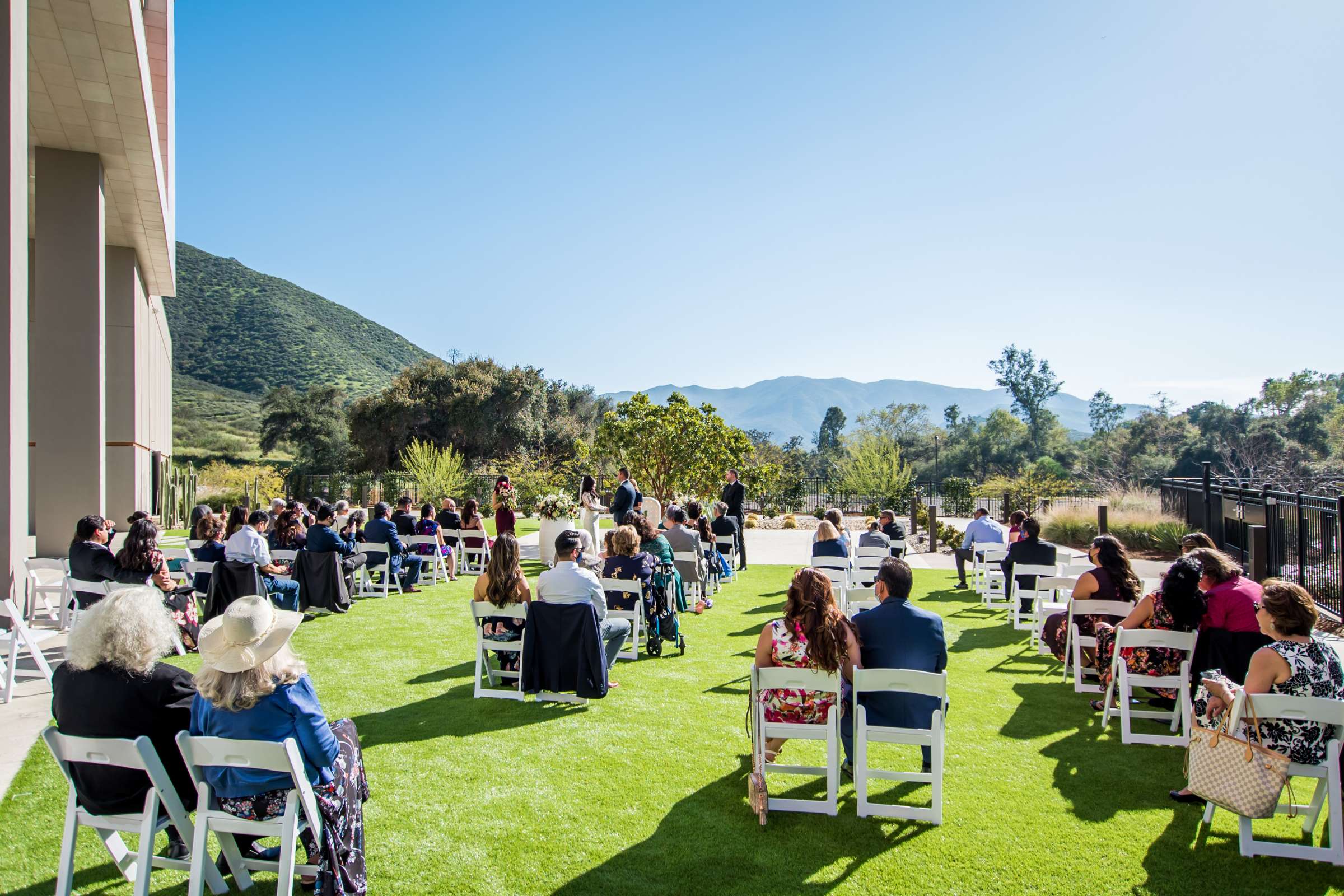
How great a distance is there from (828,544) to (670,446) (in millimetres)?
9680

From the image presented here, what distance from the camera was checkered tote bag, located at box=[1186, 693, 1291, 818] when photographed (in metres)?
3.54

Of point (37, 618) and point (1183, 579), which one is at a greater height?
point (1183, 579)

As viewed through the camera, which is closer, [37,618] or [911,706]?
[911,706]

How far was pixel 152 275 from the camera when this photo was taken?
2234 centimetres

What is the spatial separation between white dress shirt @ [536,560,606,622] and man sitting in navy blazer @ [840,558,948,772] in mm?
2263

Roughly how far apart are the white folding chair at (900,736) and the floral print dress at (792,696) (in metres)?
0.22

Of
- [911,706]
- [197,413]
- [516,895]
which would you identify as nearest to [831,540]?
[911,706]

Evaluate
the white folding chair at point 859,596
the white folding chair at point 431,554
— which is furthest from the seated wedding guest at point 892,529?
the white folding chair at point 431,554

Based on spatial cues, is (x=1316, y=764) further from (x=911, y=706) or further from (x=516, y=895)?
(x=516, y=895)

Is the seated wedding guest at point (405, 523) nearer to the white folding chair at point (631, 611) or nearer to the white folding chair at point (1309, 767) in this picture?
the white folding chair at point (631, 611)

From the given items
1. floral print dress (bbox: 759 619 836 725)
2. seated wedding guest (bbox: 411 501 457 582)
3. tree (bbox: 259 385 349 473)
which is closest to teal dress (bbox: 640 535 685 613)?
floral print dress (bbox: 759 619 836 725)

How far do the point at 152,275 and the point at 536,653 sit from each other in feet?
72.0

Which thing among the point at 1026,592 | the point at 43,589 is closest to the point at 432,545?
the point at 43,589

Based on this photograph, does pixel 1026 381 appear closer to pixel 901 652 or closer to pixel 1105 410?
pixel 1105 410
